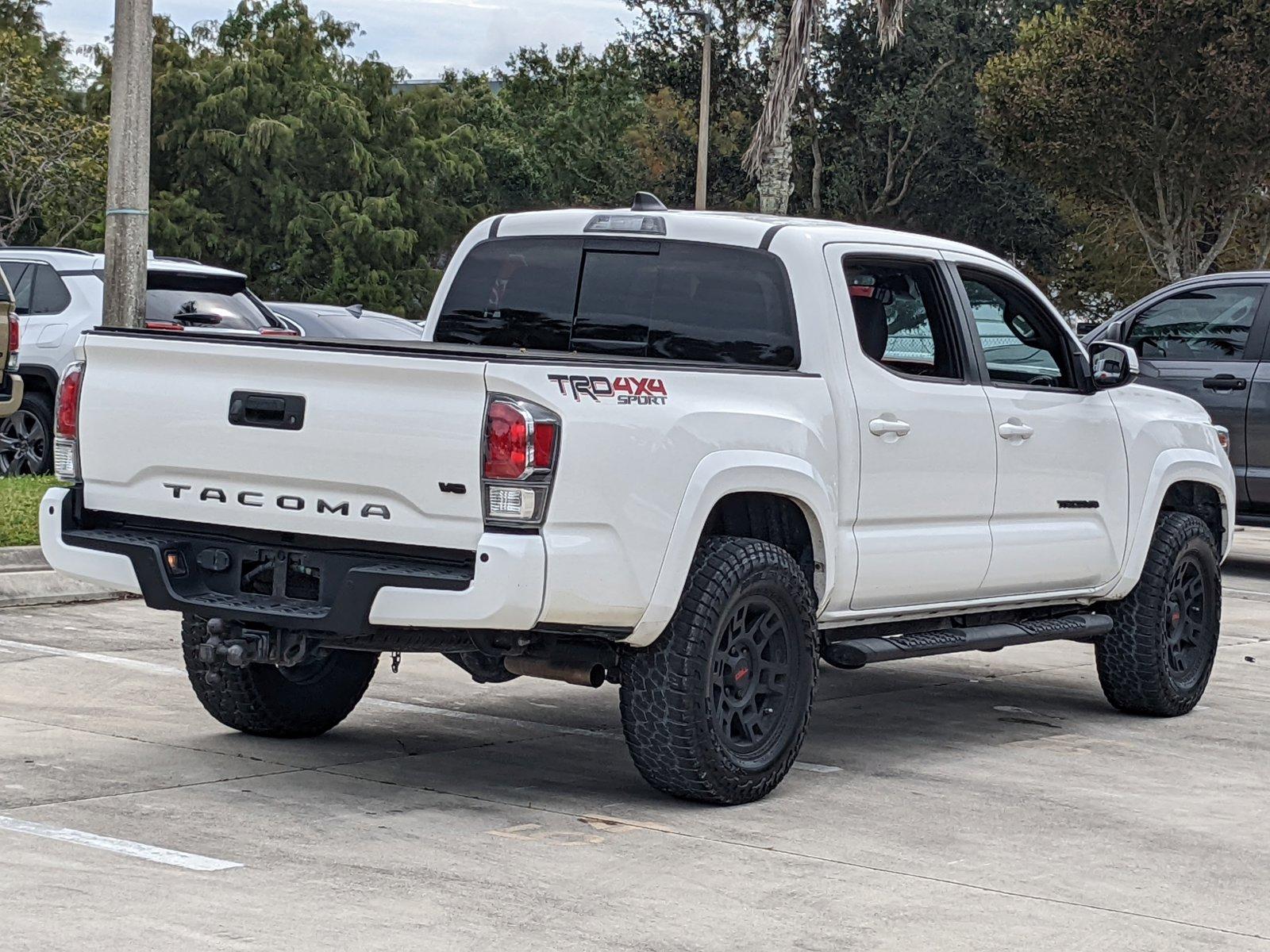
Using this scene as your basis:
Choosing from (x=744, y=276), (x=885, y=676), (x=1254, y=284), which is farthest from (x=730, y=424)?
(x=1254, y=284)

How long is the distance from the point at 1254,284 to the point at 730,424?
8.97 meters

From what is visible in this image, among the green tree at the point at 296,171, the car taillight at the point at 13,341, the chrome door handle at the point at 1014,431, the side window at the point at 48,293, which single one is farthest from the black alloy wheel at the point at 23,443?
the green tree at the point at 296,171

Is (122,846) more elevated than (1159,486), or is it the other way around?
(1159,486)

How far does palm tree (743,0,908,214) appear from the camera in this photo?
22.8 meters

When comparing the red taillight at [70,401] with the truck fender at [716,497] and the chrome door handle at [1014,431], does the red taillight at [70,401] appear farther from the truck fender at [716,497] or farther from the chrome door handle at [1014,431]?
the chrome door handle at [1014,431]

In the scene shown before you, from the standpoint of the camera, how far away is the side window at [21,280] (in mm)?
15148

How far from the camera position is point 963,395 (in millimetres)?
7426

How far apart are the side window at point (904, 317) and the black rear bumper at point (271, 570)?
2.06 metres

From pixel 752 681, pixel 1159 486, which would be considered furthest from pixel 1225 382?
pixel 752 681

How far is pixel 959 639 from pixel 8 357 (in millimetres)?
8561

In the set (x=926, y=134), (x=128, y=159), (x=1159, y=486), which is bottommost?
(x=1159, y=486)

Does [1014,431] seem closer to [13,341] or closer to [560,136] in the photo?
[13,341]

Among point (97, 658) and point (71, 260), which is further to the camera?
point (71, 260)

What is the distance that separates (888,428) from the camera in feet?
22.8
